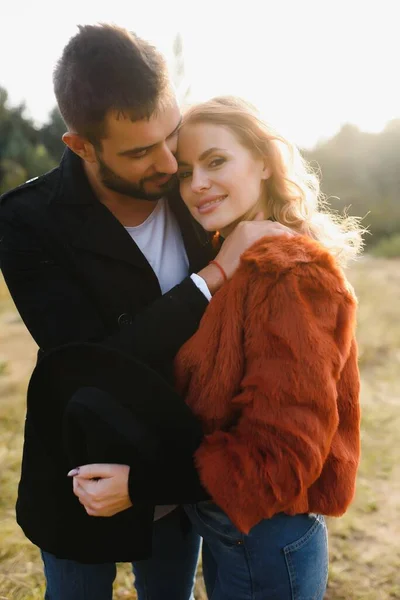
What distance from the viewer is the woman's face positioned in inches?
66.1

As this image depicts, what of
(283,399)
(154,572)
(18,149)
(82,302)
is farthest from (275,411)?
(18,149)

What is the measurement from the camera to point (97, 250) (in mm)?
1681

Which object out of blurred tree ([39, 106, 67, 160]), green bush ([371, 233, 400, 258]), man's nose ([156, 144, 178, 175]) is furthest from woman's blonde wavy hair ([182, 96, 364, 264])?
blurred tree ([39, 106, 67, 160])

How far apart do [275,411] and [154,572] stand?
1071 millimetres

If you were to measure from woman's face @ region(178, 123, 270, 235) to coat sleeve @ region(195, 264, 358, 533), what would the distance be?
438mm

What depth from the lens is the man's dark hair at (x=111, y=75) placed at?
1661mm

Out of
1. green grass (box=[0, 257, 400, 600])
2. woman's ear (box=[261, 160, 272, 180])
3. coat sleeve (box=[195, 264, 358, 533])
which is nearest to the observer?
coat sleeve (box=[195, 264, 358, 533])

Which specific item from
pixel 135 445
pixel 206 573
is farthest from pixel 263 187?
pixel 206 573

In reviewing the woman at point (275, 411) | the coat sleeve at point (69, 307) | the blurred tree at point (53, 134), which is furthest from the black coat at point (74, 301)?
the blurred tree at point (53, 134)

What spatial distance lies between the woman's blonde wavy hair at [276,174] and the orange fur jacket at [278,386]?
305mm

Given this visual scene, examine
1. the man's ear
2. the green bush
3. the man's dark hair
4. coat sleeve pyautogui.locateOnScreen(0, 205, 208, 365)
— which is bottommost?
the green bush

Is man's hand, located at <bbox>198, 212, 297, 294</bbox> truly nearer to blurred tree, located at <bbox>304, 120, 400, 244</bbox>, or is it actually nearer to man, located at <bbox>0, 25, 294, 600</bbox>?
man, located at <bbox>0, 25, 294, 600</bbox>

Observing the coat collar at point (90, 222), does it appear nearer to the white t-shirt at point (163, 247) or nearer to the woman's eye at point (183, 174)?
the white t-shirt at point (163, 247)

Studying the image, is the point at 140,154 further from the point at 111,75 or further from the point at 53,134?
the point at 53,134
